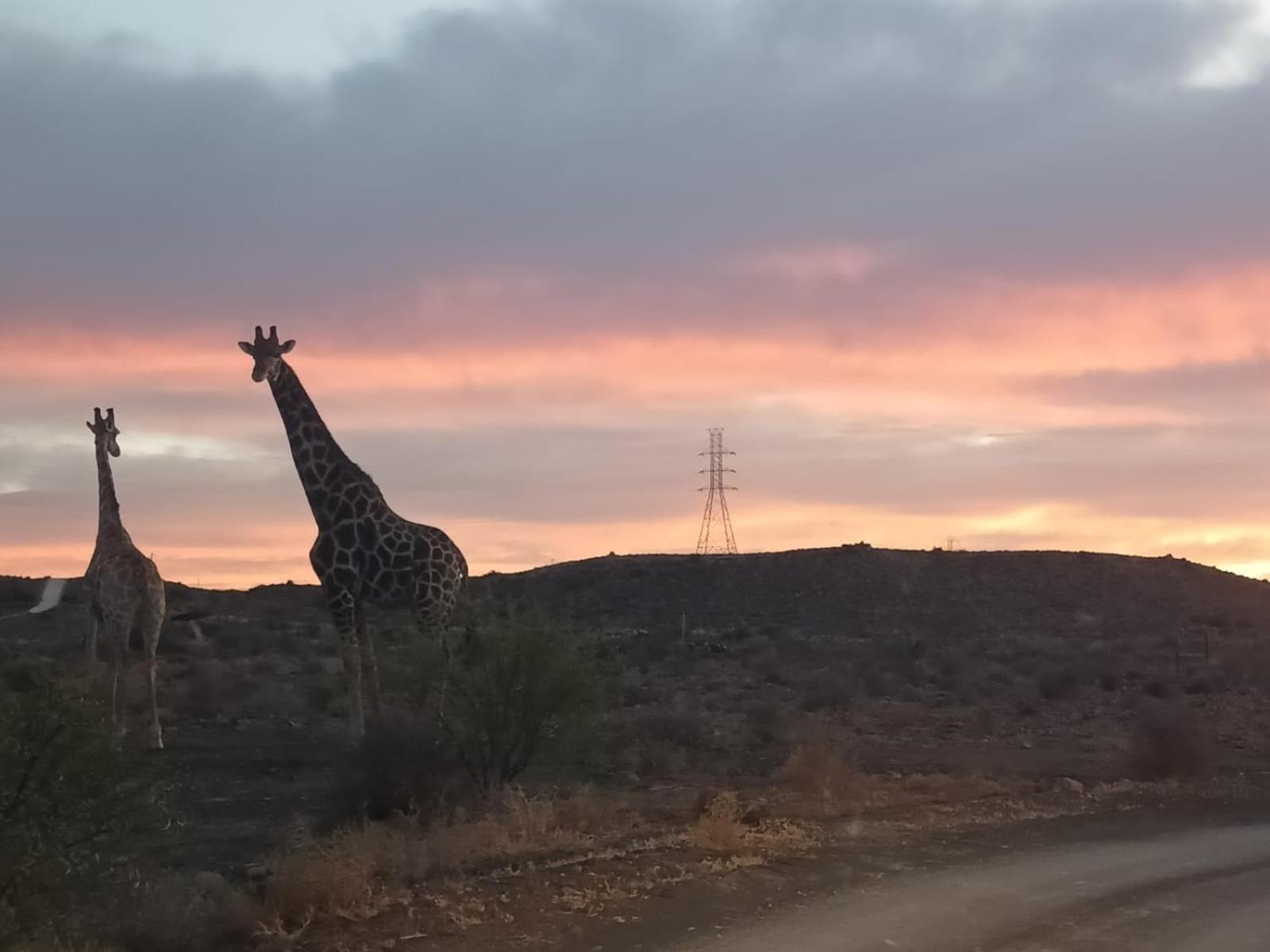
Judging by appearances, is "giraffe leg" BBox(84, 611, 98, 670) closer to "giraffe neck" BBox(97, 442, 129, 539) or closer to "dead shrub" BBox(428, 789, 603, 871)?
"giraffe neck" BBox(97, 442, 129, 539)

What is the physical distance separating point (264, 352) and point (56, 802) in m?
13.2

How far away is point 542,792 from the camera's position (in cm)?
1809

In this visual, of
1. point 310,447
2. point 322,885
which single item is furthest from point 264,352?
point 322,885

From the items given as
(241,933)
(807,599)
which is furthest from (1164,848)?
(807,599)

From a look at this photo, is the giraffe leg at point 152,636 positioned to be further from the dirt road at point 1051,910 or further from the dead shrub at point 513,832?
the dirt road at point 1051,910

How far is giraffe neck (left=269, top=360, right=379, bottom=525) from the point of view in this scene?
22.1m

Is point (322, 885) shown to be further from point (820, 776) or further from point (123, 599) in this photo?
point (123, 599)

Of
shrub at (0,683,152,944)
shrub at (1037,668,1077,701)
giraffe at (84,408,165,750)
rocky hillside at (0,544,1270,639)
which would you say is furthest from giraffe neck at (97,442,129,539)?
rocky hillside at (0,544,1270,639)

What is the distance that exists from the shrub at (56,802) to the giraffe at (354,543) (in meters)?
11.2

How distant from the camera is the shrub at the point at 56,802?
866 cm

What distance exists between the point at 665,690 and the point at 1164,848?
21.7m

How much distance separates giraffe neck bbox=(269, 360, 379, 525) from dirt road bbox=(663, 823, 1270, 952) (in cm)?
1156

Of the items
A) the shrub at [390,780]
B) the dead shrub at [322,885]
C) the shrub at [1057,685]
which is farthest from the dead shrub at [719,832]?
the shrub at [1057,685]

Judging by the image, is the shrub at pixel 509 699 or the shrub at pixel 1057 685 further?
the shrub at pixel 1057 685
